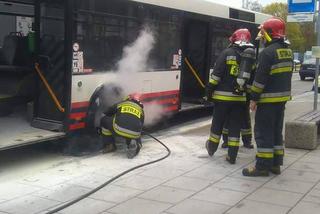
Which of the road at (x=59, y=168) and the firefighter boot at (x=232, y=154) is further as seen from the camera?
the firefighter boot at (x=232, y=154)

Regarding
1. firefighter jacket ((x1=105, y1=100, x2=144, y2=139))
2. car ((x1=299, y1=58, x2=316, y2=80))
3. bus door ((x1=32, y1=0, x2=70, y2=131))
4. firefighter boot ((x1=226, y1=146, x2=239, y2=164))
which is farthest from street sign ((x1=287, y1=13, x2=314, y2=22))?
car ((x1=299, y1=58, x2=316, y2=80))

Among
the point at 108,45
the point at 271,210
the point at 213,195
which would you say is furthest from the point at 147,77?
the point at 271,210

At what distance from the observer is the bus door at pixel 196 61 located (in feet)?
41.0

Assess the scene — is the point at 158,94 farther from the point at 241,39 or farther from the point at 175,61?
the point at 241,39

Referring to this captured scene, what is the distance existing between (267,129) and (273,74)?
719mm

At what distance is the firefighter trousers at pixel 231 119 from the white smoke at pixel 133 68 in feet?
6.30

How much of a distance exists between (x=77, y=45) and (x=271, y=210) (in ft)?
12.6

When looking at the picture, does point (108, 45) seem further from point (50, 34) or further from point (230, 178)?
point (230, 178)

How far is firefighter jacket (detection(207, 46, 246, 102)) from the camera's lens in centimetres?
747

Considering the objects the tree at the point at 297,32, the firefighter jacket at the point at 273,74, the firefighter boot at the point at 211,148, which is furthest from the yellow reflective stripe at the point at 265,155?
the tree at the point at 297,32

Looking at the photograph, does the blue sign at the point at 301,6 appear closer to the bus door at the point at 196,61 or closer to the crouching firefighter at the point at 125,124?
the bus door at the point at 196,61

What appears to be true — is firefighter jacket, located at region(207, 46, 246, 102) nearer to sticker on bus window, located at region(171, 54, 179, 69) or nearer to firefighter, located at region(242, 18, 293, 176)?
firefighter, located at region(242, 18, 293, 176)

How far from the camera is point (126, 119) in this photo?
7953 mm

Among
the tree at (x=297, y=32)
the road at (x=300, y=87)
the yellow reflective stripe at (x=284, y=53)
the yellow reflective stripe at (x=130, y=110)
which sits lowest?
the road at (x=300, y=87)
